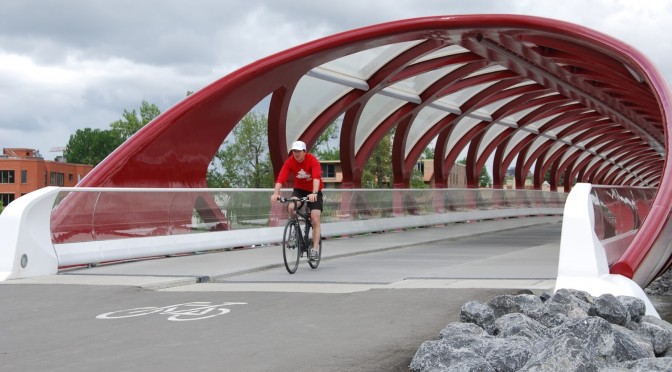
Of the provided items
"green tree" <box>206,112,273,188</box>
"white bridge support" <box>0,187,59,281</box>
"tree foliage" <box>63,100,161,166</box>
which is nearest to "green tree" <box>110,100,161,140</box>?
"green tree" <box>206,112,273,188</box>

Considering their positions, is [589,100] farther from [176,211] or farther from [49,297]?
[49,297]

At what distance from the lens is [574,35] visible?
18031mm

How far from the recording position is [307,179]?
1208 cm

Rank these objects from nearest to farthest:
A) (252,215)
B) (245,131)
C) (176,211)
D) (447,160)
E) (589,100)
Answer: (176,211)
(252,215)
(589,100)
(447,160)
(245,131)

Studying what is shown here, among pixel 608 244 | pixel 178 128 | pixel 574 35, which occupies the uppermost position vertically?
pixel 574 35

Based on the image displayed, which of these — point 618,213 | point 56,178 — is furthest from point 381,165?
point 618,213

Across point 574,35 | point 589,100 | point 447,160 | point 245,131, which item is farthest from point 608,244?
point 245,131

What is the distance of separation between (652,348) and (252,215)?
11254mm

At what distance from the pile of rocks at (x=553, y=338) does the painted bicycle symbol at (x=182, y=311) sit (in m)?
2.41

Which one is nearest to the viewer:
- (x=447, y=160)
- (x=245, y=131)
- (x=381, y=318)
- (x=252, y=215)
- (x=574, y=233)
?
(x=381, y=318)

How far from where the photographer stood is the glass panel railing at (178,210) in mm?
12578

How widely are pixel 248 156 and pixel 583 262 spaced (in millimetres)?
69477

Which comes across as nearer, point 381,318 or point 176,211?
point 381,318

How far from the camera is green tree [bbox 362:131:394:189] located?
82188 mm
